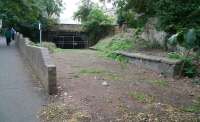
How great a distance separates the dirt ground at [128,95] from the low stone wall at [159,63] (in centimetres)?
35

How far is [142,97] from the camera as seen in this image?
9.58m

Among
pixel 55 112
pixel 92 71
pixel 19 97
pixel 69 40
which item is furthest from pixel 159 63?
pixel 69 40

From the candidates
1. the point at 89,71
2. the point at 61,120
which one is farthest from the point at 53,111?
the point at 89,71

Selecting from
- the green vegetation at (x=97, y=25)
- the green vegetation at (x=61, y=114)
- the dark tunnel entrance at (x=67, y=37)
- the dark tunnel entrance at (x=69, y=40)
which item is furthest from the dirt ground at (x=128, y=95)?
the dark tunnel entrance at (x=69, y=40)

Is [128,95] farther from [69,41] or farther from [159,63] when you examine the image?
[69,41]

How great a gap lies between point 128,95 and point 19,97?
2.98 meters


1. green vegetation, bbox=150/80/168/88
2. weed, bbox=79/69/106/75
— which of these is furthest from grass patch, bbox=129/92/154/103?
weed, bbox=79/69/106/75

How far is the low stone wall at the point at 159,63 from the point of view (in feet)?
43.0

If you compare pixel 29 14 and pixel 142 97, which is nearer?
pixel 142 97

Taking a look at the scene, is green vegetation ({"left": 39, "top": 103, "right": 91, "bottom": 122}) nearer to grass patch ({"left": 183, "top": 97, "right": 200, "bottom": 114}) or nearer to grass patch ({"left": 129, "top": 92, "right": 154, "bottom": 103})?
grass patch ({"left": 129, "top": 92, "right": 154, "bottom": 103})

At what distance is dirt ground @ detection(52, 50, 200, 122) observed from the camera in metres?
7.97

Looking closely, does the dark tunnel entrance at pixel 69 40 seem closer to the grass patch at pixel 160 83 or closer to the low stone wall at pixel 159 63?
the low stone wall at pixel 159 63

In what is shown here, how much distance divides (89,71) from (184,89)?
4617mm

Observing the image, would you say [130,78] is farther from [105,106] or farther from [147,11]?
[147,11]
